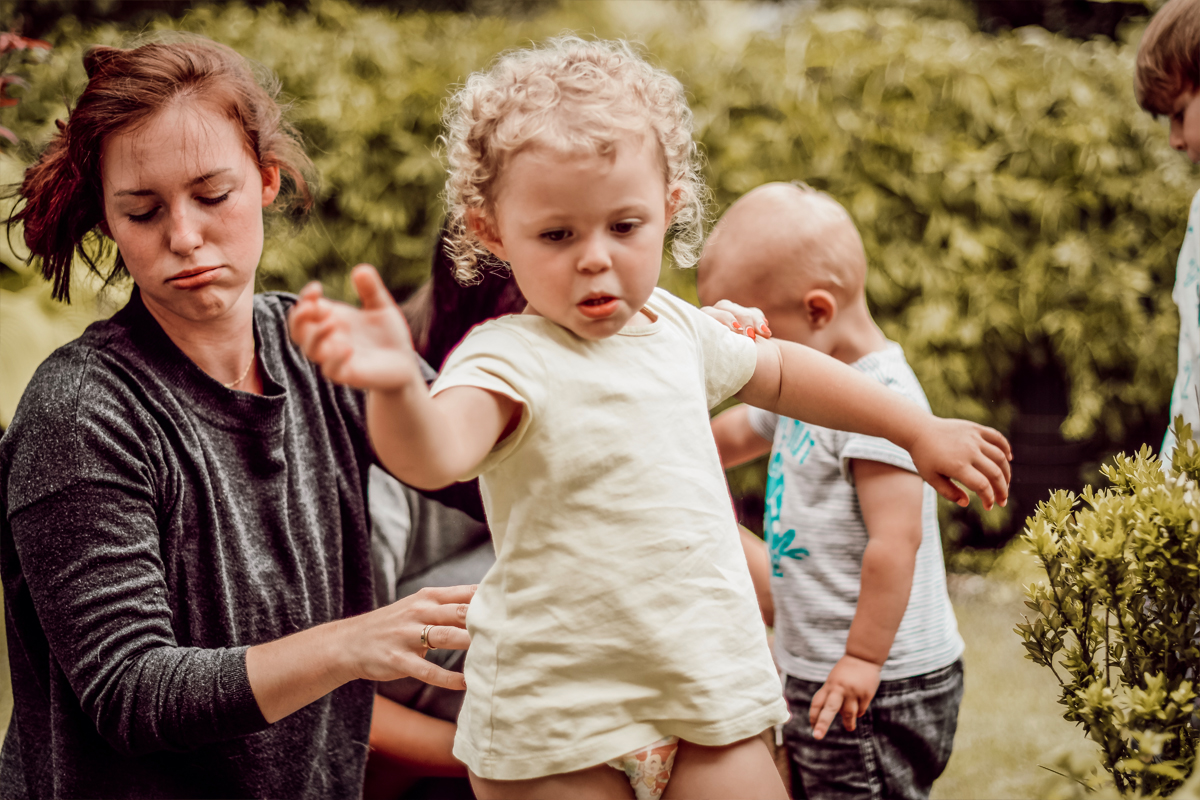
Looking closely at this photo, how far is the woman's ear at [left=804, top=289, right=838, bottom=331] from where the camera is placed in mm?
2229

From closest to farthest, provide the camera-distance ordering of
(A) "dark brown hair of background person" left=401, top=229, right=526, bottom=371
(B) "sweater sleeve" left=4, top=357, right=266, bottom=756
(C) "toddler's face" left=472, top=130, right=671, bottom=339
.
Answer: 1. (C) "toddler's face" left=472, top=130, right=671, bottom=339
2. (B) "sweater sleeve" left=4, top=357, right=266, bottom=756
3. (A) "dark brown hair of background person" left=401, top=229, right=526, bottom=371

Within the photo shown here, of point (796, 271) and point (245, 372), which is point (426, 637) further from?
point (796, 271)

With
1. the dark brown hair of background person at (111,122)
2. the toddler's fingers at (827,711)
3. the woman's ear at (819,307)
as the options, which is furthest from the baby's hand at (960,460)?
the dark brown hair of background person at (111,122)

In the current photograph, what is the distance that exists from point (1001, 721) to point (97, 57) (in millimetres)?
3863

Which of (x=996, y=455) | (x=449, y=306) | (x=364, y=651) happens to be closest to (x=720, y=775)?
(x=364, y=651)

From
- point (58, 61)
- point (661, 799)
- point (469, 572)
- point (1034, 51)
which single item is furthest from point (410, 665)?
point (1034, 51)

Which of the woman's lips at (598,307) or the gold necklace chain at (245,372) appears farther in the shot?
the gold necklace chain at (245,372)

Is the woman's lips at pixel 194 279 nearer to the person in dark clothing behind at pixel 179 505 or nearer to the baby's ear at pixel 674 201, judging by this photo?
the person in dark clothing behind at pixel 179 505

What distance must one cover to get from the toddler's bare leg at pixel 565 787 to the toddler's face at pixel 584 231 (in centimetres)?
59

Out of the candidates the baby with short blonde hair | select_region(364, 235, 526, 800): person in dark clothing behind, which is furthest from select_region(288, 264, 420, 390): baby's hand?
select_region(364, 235, 526, 800): person in dark clothing behind

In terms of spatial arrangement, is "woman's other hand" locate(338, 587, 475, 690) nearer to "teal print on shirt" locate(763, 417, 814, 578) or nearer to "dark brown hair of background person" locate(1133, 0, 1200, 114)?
"teal print on shirt" locate(763, 417, 814, 578)

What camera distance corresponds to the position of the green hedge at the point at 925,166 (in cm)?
502

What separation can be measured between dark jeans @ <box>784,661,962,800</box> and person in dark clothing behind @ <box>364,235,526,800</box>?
Answer: 84 centimetres

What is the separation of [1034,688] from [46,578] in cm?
397
